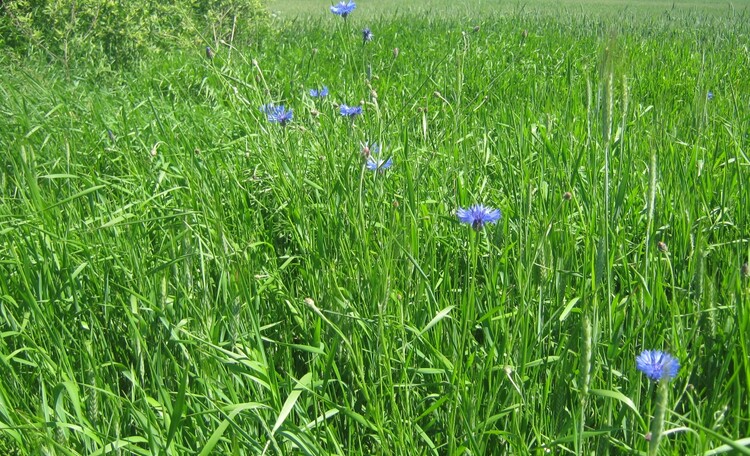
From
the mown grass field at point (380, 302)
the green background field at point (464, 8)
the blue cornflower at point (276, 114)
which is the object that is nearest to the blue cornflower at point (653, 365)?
the mown grass field at point (380, 302)

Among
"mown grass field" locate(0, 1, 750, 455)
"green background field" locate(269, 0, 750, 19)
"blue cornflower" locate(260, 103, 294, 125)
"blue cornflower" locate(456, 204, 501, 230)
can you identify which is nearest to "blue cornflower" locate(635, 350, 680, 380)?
"mown grass field" locate(0, 1, 750, 455)

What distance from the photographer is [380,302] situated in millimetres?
1146

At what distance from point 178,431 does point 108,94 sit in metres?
2.62

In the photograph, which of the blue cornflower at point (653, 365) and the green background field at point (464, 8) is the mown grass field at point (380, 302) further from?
the green background field at point (464, 8)

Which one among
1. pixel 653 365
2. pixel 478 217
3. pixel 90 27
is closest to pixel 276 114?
pixel 478 217

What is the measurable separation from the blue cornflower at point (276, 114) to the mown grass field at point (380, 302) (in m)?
0.07

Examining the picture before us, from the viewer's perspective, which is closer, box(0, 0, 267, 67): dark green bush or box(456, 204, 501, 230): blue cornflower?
box(456, 204, 501, 230): blue cornflower

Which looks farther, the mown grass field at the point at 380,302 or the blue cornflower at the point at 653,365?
the mown grass field at the point at 380,302

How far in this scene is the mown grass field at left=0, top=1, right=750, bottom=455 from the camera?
1.10 meters

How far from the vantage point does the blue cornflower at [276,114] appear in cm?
208

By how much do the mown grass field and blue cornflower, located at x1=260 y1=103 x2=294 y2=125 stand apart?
0.07 meters

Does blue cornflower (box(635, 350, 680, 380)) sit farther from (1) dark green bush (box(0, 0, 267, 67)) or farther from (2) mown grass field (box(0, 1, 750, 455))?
(1) dark green bush (box(0, 0, 267, 67))

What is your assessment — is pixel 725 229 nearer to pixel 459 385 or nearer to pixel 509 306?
pixel 509 306

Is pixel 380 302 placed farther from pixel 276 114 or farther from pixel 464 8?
pixel 464 8
